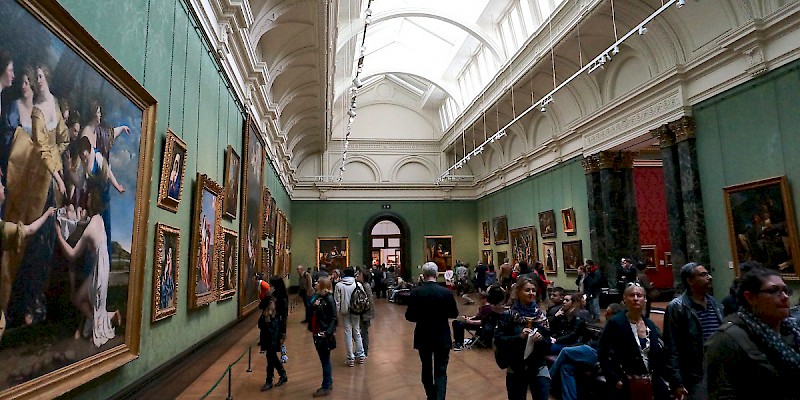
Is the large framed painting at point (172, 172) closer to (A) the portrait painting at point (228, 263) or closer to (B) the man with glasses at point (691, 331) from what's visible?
(A) the portrait painting at point (228, 263)

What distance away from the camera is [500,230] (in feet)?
71.8

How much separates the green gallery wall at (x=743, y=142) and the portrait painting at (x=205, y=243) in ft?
32.8

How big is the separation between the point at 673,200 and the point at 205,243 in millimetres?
10698

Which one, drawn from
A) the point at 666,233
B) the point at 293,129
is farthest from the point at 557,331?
the point at 293,129

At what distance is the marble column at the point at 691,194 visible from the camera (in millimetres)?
10094

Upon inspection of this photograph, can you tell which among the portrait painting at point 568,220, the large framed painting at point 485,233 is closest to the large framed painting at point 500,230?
the large framed painting at point 485,233

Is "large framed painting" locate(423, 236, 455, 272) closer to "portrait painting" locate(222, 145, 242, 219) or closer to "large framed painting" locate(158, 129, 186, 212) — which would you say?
"portrait painting" locate(222, 145, 242, 219)

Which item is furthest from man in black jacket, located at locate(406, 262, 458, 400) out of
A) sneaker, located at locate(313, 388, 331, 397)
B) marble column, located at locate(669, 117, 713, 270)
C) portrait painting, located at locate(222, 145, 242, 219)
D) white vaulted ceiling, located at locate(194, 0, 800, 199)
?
marble column, located at locate(669, 117, 713, 270)

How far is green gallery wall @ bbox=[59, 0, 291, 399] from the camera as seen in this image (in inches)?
132

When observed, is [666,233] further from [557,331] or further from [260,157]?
[260,157]

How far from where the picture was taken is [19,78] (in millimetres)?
2312

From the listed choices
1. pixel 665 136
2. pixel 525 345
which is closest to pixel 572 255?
pixel 665 136

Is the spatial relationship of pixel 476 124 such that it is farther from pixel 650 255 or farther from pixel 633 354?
pixel 633 354

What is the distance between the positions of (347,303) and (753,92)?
29.8 feet
